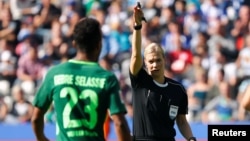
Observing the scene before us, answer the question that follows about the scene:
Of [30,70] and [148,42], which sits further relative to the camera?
[148,42]

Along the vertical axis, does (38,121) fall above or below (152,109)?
below

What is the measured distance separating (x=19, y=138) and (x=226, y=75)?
3785 millimetres

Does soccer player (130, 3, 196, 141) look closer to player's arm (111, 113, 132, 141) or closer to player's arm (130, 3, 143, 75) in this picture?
player's arm (130, 3, 143, 75)

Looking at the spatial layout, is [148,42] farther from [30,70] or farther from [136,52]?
[136,52]

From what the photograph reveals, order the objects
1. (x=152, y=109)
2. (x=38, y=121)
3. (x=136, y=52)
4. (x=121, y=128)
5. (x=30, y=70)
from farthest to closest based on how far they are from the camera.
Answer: (x=30, y=70) < (x=152, y=109) < (x=136, y=52) < (x=38, y=121) < (x=121, y=128)

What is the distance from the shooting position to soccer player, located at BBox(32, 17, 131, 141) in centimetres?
516

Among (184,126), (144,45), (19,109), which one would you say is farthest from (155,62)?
(144,45)

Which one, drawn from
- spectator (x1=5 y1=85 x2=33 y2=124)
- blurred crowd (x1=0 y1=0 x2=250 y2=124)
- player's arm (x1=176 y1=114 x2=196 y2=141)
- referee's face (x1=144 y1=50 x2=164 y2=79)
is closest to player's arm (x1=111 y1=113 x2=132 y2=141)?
referee's face (x1=144 y1=50 x2=164 y2=79)

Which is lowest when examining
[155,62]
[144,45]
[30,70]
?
[155,62]

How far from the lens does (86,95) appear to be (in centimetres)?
517

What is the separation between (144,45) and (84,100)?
967cm

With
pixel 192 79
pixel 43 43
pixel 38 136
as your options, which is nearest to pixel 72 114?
pixel 38 136

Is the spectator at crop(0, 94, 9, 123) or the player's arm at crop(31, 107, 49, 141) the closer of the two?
the player's arm at crop(31, 107, 49, 141)

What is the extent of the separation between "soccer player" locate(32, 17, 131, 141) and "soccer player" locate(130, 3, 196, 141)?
5.25 ft
